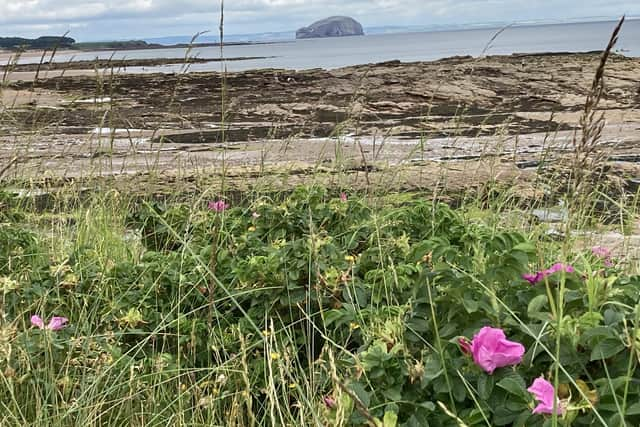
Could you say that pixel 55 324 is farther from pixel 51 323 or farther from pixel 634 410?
pixel 634 410

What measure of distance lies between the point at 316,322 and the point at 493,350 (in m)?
1.01

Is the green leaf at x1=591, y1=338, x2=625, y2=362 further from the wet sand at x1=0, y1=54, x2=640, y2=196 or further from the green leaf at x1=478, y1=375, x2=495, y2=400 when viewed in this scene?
the wet sand at x1=0, y1=54, x2=640, y2=196

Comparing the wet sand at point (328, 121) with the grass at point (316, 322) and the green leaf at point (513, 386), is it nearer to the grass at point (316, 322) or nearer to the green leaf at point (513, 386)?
the grass at point (316, 322)

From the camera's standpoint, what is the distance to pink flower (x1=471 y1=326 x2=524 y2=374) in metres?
1.32

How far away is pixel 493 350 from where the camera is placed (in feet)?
4.39

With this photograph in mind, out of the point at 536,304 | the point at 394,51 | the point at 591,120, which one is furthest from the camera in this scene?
the point at 394,51

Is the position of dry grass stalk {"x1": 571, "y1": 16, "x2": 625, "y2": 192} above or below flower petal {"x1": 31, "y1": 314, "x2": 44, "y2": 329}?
above

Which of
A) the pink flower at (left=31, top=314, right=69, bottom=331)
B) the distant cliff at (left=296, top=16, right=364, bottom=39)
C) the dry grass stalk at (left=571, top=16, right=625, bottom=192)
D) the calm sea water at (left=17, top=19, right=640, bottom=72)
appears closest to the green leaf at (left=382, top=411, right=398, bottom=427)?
the dry grass stalk at (left=571, top=16, right=625, bottom=192)

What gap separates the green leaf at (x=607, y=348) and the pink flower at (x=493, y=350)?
0.14m

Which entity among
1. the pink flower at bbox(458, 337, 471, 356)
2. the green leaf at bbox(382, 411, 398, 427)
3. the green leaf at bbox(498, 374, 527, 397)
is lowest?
the green leaf at bbox(382, 411, 398, 427)

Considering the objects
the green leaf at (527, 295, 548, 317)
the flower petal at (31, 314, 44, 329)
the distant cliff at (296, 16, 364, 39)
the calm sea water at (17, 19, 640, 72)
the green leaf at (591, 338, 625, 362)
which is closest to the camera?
the green leaf at (591, 338, 625, 362)

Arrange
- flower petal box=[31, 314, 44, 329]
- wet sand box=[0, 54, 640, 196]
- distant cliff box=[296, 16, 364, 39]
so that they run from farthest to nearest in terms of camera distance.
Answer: distant cliff box=[296, 16, 364, 39] < wet sand box=[0, 54, 640, 196] < flower petal box=[31, 314, 44, 329]

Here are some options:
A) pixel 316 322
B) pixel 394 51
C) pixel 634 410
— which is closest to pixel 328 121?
pixel 316 322

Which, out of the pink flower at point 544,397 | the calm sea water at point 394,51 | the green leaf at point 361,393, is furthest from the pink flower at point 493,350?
the calm sea water at point 394,51
